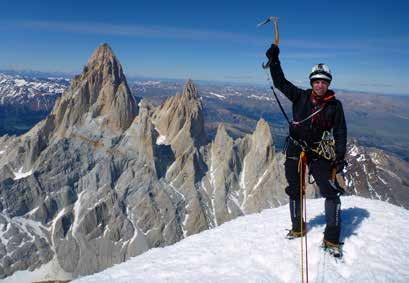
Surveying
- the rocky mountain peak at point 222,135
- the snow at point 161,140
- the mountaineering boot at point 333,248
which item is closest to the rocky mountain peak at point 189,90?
the snow at point 161,140

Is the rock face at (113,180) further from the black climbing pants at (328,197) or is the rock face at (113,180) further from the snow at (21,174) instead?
the black climbing pants at (328,197)

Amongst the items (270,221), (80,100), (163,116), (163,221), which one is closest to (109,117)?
(80,100)

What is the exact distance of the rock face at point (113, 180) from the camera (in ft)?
409

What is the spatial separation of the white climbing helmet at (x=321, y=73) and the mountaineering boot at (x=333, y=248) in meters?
5.01

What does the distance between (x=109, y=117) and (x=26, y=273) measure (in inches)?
2634

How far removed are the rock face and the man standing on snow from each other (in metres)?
109

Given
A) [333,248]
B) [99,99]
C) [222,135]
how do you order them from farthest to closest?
[99,99], [222,135], [333,248]

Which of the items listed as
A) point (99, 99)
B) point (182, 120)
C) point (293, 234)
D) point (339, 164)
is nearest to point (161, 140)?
point (182, 120)

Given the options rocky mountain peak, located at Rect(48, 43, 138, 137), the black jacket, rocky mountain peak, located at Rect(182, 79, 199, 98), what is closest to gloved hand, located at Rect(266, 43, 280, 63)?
the black jacket

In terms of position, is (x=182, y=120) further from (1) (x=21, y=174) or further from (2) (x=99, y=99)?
(1) (x=21, y=174)

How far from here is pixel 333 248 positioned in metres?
10.4

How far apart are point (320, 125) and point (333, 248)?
378 centimetres

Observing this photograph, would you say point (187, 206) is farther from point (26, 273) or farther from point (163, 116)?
point (26, 273)

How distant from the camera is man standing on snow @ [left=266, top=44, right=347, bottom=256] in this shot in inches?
407
